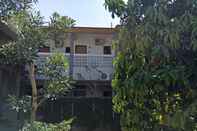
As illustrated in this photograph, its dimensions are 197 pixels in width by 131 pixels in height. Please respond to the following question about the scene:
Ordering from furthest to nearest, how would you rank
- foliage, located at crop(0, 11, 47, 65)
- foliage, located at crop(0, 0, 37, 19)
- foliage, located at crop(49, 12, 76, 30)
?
foliage, located at crop(49, 12, 76, 30) < foliage, located at crop(0, 11, 47, 65) < foliage, located at crop(0, 0, 37, 19)

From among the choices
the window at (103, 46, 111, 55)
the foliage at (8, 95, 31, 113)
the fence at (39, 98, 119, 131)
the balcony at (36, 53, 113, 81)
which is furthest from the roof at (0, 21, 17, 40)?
the window at (103, 46, 111, 55)

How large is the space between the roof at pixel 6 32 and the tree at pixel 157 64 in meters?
2.48

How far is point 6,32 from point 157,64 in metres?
3.47

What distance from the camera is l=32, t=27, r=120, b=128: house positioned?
17.9 meters

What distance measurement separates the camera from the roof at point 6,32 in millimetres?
6748

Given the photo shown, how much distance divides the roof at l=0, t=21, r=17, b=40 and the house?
33.7ft

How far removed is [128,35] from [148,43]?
0.45 meters

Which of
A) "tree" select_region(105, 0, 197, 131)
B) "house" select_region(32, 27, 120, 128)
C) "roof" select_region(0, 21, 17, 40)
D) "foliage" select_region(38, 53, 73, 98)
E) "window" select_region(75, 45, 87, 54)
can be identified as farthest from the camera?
"window" select_region(75, 45, 87, 54)

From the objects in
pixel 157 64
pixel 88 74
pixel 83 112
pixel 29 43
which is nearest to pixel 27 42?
pixel 29 43

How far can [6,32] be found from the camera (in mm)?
7109

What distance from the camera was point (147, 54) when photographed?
15.1ft

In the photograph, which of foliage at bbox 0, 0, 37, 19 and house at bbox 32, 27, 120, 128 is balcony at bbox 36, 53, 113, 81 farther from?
foliage at bbox 0, 0, 37, 19

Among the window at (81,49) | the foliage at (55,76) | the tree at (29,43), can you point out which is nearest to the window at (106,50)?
the window at (81,49)

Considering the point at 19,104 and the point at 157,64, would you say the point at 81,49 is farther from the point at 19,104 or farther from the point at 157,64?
the point at 157,64
